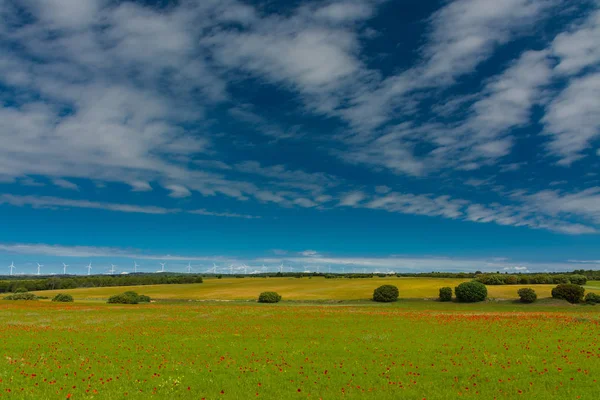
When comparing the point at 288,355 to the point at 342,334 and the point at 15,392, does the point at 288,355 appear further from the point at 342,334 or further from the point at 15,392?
the point at 15,392

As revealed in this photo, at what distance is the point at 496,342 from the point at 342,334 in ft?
33.0

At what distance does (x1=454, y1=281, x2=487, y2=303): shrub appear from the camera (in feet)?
252

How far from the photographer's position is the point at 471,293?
76812 mm

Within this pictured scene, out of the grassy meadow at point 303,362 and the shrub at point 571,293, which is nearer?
the grassy meadow at point 303,362

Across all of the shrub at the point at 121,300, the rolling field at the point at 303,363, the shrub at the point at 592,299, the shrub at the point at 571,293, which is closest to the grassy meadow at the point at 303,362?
the rolling field at the point at 303,363

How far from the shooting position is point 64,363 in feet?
59.9

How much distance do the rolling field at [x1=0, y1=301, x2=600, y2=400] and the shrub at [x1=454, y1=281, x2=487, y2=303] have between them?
160 ft

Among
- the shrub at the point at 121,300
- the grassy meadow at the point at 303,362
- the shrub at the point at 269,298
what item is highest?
the grassy meadow at the point at 303,362

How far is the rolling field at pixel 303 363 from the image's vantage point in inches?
544

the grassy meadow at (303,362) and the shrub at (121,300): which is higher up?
the grassy meadow at (303,362)

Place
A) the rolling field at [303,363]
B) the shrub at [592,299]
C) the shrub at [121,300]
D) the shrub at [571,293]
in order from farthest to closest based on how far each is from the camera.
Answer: the shrub at [121,300], the shrub at [571,293], the shrub at [592,299], the rolling field at [303,363]

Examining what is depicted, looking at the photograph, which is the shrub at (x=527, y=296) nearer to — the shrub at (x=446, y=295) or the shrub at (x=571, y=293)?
the shrub at (x=571, y=293)

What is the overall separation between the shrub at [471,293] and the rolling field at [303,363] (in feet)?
160

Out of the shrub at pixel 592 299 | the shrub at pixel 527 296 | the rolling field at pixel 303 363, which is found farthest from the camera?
the shrub at pixel 527 296
